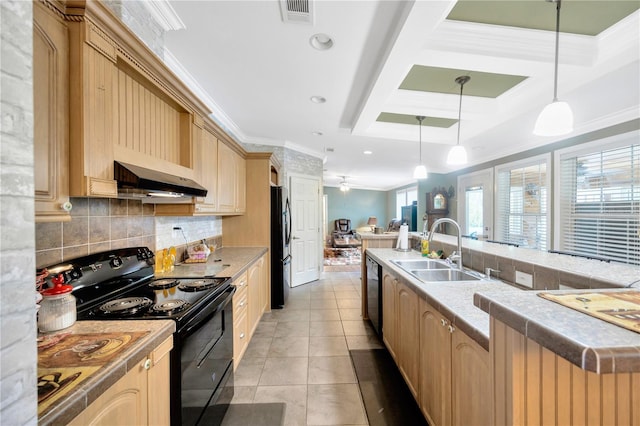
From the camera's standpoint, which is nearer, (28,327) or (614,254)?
(28,327)

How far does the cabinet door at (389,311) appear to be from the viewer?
6.79 ft

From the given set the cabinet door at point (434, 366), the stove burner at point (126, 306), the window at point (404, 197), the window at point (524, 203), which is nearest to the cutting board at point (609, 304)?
the cabinet door at point (434, 366)

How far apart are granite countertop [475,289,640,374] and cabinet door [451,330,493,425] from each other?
371 millimetres

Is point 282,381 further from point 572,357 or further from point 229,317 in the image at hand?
point 572,357

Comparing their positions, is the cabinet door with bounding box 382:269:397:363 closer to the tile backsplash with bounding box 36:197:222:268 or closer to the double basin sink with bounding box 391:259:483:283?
the double basin sink with bounding box 391:259:483:283

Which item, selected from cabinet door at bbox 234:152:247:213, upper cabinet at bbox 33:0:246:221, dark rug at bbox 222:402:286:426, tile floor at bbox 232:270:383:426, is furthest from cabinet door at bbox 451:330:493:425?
cabinet door at bbox 234:152:247:213

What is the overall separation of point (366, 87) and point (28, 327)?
271 centimetres

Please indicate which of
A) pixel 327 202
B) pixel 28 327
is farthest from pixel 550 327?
pixel 327 202

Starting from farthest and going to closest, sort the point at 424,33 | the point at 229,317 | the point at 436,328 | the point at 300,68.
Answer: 1. the point at 300,68
2. the point at 229,317
3. the point at 424,33
4. the point at 436,328

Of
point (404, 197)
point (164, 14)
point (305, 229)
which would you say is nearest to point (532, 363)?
point (164, 14)

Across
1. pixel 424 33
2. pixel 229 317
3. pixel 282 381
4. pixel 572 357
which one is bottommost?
pixel 282 381

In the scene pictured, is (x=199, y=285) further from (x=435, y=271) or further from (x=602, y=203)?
(x=602, y=203)

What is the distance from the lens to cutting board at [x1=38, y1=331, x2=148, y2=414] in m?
0.68

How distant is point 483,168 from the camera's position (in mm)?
4957
